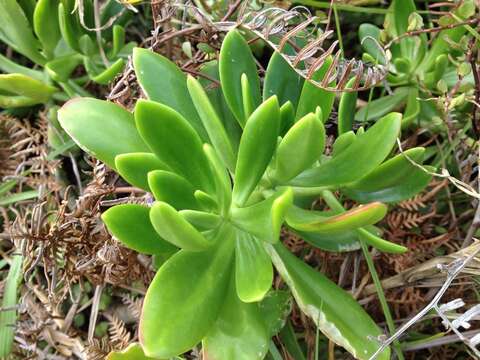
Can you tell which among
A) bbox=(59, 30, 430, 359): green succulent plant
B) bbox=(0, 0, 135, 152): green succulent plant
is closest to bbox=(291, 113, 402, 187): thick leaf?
bbox=(59, 30, 430, 359): green succulent plant

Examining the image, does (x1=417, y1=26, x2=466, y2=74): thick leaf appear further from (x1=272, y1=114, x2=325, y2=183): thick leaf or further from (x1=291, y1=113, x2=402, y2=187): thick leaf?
(x1=272, y1=114, x2=325, y2=183): thick leaf

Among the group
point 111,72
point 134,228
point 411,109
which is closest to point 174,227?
point 134,228

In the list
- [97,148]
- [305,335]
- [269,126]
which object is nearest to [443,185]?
[305,335]

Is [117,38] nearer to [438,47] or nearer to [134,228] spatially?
[134,228]

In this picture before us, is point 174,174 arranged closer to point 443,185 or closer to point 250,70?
Result: point 250,70

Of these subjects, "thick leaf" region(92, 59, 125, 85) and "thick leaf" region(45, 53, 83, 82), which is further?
"thick leaf" region(45, 53, 83, 82)

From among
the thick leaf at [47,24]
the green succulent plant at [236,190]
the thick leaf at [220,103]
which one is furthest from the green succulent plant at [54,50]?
the green succulent plant at [236,190]
